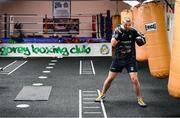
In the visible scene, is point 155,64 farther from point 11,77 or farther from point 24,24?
point 24,24

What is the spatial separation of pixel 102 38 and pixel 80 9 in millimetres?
3645

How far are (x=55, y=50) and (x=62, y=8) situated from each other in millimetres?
4480

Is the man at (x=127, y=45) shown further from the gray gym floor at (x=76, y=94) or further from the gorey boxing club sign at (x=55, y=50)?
A: the gorey boxing club sign at (x=55, y=50)

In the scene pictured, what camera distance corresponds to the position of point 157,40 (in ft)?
23.4

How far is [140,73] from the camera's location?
427 inches

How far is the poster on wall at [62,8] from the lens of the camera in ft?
61.0

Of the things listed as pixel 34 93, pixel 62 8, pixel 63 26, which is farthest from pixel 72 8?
pixel 34 93

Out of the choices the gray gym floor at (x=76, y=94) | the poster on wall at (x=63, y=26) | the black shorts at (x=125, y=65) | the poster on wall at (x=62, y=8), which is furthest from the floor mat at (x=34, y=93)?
the poster on wall at (x=62, y=8)

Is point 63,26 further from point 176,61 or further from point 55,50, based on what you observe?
point 176,61

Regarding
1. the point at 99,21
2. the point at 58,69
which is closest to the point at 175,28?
the point at 58,69

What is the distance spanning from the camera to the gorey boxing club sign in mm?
14516

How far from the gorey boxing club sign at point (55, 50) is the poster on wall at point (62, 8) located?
4.29m

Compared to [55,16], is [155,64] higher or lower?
lower

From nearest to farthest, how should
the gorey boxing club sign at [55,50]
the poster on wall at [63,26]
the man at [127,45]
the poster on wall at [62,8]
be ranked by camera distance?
the man at [127,45]
the gorey boxing club sign at [55,50]
the poster on wall at [63,26]
the poster on wall at [62,8]
